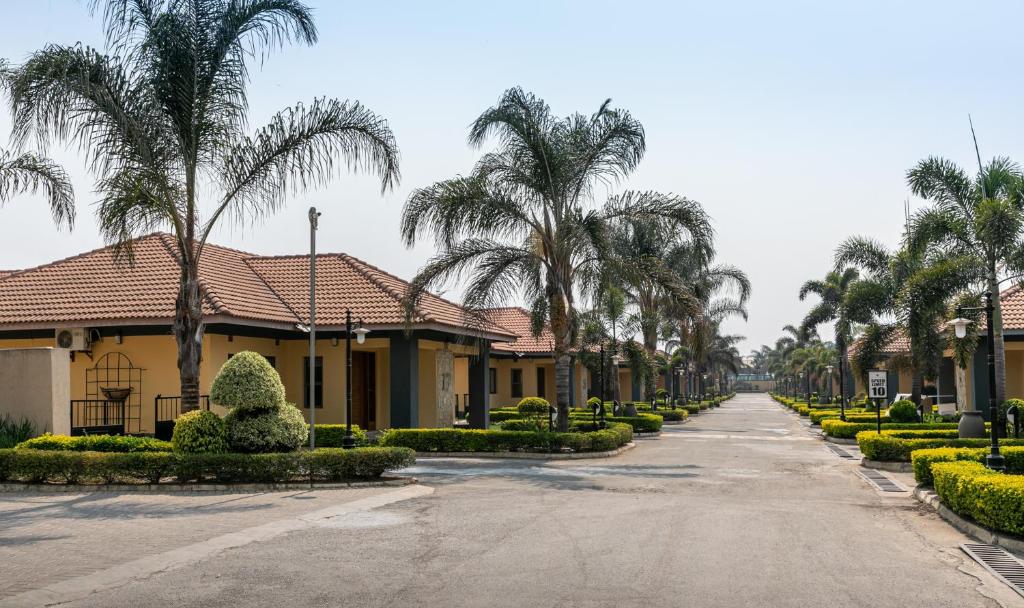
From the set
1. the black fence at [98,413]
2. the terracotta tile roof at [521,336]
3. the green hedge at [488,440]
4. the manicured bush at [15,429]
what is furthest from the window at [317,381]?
the terracotta tile roof at [521,336]

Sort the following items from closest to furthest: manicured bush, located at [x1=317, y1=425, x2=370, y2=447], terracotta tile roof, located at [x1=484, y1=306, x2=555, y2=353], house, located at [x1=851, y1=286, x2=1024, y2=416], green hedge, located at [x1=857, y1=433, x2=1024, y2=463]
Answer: green hedge, located at [x1=857, y1=433, x2=1024, y2=463], manicured bush, located at [x1=317, y1=425, x2=370, y2=447], house, located at [x1=851, y1=286, x2=1024, y2=416], terracotta tile roof, located at [x1=484, y1=306, x2=555, y2=353]

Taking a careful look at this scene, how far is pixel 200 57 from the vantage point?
16656 mm

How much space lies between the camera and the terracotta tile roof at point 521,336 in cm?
4281

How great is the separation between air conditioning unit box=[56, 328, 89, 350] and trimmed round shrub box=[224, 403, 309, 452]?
8.42m

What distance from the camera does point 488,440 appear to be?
22969mm

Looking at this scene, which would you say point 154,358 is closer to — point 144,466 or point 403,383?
point 403,383

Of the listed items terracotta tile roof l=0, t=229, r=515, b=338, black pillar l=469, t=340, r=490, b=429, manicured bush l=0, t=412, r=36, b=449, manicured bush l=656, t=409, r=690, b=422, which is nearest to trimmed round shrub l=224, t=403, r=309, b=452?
manicured bush l=0, t=412, r=36, b=449

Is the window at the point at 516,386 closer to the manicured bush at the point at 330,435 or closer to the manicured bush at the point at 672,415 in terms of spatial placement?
the manicured bush at the point at 672,415

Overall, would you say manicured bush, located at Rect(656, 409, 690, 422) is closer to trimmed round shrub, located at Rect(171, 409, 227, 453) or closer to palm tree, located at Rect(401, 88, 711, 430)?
palm tree, located at Rect(401, 88, 711, 430)

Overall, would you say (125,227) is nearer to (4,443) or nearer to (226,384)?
(226,384)

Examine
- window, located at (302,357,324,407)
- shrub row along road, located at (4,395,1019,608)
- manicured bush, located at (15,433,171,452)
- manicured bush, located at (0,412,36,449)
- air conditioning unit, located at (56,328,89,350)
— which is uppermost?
air conditioning unit, located at (56,328,89,350)

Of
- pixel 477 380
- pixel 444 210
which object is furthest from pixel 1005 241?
pixel 477 380

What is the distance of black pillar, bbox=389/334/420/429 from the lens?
83.0 feet

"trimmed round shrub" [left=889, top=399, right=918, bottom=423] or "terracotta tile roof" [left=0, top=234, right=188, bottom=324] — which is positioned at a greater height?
"terracotta tile roof" [left=0, top=234, right=188, bottom=324]
